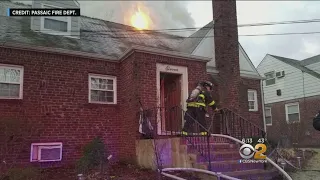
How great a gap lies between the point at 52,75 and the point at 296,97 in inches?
310

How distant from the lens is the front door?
9.33m

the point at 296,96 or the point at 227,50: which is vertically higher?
the point at 227,50

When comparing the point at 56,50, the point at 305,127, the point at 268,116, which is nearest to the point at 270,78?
the point at 268,116

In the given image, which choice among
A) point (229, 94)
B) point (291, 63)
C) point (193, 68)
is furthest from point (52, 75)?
point (291, 63)

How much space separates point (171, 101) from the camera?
11.0m

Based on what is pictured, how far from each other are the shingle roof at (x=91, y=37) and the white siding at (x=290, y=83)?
176 inches

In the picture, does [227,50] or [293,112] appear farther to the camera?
[227,50]

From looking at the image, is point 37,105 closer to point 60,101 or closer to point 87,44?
point 60,101

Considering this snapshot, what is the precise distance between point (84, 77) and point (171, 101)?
10.4 ft

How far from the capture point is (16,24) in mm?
10938

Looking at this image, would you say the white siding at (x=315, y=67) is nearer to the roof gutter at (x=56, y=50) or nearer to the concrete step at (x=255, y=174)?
the concrete step at (x=255, y=174)

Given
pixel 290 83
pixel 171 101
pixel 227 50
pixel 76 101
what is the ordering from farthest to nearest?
pixel 227 50 → pixel 171 101 → pixel 290 83 → pixel 76 101
